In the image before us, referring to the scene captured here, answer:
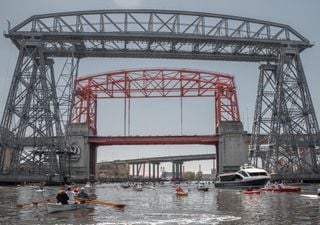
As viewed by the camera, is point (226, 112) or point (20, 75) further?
point (226, 112)

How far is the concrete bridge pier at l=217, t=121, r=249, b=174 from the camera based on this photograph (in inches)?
4321

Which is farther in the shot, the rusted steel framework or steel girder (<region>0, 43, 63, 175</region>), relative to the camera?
the rusted steel framework

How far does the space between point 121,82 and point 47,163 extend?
148 feet

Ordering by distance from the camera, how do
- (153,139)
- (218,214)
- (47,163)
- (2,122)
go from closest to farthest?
1. (218,214)
2. (2,122)
3. (47,163)
4. (153,139)

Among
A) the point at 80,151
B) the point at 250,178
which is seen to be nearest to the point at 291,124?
the point at 250,178

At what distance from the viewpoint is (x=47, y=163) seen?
82.1 m

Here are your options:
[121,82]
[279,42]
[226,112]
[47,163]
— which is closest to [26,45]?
[47,163]

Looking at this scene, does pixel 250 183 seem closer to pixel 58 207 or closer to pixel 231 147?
Answer: pixel 231 147

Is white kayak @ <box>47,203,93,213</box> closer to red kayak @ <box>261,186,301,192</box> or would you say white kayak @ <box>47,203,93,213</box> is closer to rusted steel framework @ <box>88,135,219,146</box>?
red kayak @ <box>261,186,301,192</box>

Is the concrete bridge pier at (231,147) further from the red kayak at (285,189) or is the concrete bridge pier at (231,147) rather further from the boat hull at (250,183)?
the red kayak at (285,189)

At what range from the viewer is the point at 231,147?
364 ft

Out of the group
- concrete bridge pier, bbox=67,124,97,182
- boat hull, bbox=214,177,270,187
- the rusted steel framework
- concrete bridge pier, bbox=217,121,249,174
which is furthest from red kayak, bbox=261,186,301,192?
concrete bridge pier, bbox=67,124,97,182

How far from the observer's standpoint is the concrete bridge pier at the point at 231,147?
10975 cm

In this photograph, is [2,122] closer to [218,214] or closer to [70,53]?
[70,53]
